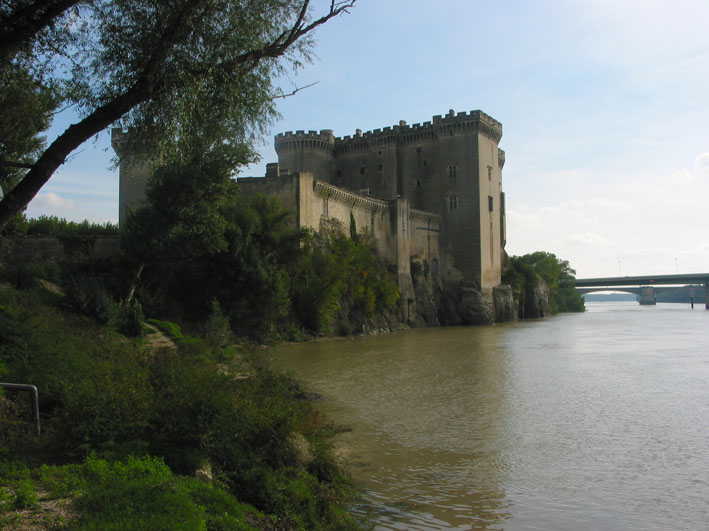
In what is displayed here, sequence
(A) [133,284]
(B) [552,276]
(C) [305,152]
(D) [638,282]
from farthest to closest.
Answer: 1. (D) [638,282]
2. (B) [552,276]
3. (C) [305,152]
4. (A) [133,284]

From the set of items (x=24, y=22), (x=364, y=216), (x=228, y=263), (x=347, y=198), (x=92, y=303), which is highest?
(x=347, y=198)

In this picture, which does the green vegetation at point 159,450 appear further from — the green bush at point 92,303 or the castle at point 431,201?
the castle at point 431,201

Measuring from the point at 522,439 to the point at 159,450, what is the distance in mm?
5882

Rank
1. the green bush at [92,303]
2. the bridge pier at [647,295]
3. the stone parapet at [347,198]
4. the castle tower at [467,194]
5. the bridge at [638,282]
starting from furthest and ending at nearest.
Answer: the bridge pier at [647,295], the bridge at [638,282], the castle tower at [467,194], the stone parapet at [347,198], the green bush at [92,303]

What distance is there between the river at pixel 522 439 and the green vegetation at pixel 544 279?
29503 millimetres

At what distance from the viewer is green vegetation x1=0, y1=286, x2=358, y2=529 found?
178 inches

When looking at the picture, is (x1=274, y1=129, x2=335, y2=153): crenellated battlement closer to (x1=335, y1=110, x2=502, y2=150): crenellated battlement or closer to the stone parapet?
(x1=335, y1=110, x2=502, y2=150): crenellated battlement

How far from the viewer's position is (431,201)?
153 feet

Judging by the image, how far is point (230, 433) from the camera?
21.3ft

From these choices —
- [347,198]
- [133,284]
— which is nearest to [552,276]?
[347,198]

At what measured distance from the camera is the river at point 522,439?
20.8 ft

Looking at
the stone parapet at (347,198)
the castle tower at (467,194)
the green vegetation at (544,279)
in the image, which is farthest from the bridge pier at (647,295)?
the stone parapet at (347,198)

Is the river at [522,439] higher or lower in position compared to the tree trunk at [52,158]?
lower

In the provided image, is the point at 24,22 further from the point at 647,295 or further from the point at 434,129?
the point at 647,295
